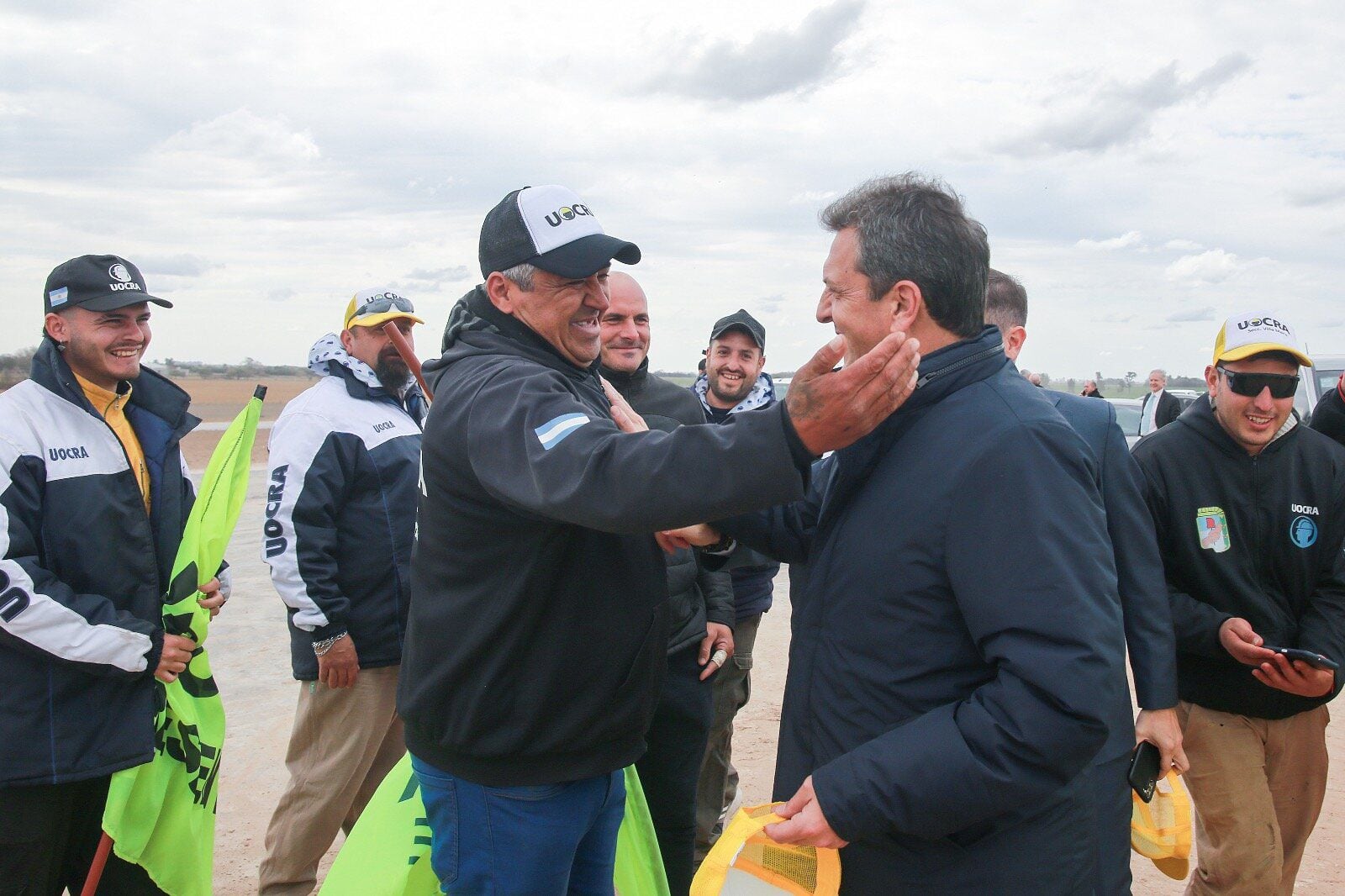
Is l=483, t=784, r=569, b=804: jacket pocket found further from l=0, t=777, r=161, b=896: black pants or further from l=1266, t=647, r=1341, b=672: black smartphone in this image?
l=1266, t=647, r=1341, b=672: black smartphone

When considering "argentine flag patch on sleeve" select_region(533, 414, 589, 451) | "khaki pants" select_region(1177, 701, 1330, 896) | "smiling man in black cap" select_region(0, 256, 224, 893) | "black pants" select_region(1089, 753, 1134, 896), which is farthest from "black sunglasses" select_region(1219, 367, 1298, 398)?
"smiling man in black cap" select_region(0, 256, 224, 893)

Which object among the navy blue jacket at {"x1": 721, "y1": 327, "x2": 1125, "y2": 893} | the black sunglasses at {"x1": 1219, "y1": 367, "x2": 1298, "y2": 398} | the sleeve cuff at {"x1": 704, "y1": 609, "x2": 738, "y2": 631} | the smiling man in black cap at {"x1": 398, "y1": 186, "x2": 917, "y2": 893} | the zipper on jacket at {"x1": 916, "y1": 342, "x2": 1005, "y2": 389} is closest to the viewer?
the navy blue jacket at {"x1": 721, "y1": 327, "x2": 1125, "y2": 893}

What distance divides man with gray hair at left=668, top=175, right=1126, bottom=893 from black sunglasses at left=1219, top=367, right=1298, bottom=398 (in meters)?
1.96

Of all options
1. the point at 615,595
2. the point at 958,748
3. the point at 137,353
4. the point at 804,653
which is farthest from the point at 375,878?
the point at 137,353

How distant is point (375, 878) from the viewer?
264 cm

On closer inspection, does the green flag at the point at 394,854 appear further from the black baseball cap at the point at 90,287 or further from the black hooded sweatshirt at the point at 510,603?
the black baseball cap at the point at 90,287

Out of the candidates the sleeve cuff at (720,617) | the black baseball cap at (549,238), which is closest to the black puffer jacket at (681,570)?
the sleeve cuff at (720,617)

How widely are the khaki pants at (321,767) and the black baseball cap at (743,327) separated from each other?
2.34m

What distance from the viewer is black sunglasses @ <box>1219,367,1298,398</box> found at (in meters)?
3.57

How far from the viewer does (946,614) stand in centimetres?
194

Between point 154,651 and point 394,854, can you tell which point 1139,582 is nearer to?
point 394,854

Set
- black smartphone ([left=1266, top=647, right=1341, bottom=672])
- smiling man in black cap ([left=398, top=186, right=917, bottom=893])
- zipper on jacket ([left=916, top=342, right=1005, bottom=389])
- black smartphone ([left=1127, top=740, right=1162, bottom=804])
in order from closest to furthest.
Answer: zipper on jacket ([left=916, top=342, right=1005, bottom=389]) < smiling man in black cap ([left=398, top=186, right=917, bottom=893]) < black smartphone ([left=1127, top=740, right=1162, bottom=804]) < black smartphone ([left=1266, top=647, right=1341, bottom=672])

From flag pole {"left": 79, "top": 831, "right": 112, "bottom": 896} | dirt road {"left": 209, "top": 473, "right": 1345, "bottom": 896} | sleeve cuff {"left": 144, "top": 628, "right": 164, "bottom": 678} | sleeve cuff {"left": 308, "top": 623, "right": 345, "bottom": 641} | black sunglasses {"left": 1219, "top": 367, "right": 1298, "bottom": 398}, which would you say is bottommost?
dirt road {"left": 209, "top": 473, "right": 1345, "bottom": 896}

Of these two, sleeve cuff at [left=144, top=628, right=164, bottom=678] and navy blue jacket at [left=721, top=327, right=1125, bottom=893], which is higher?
navy blue jacket at [left=721, top=327, right=1125, bottom=893]
